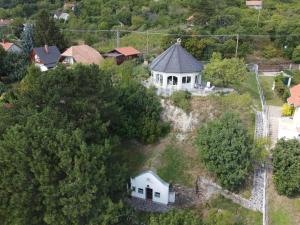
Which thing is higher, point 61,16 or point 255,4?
point 255,4

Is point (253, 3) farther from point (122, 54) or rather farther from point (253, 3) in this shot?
point (122, 54)

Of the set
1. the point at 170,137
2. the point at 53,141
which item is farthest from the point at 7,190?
the point at 170,137

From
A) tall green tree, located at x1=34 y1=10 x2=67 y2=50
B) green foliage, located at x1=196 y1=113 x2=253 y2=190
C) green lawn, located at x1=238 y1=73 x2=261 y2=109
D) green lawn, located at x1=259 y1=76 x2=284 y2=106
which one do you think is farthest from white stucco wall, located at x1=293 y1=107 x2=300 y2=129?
tall green tree, located at x1=34 y1=10 x2=67 y2=50

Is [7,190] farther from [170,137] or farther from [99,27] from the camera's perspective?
[99,27]

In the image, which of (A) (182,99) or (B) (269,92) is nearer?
(A) (182,99)

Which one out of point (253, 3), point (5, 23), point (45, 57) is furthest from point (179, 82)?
point (5, 23)

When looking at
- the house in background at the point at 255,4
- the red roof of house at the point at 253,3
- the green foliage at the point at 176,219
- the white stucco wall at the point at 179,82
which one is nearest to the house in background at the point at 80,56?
the white stucco wall at the point at 179,82

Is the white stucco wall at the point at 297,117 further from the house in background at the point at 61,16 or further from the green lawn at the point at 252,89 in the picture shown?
the house in background at the point at 61,16
